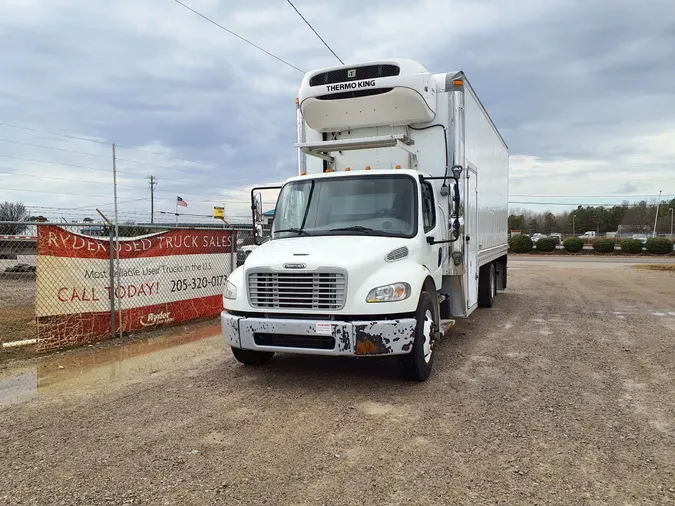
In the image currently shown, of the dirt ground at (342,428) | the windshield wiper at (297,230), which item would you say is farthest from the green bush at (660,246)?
the windshield wiper at (297,230)

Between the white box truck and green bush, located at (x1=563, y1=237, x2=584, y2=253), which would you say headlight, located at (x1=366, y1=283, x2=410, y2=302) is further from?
green bush, located at (x1=563, y1=237, x2=584, y2=253)

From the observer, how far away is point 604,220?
346ft

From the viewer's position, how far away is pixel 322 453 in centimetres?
381

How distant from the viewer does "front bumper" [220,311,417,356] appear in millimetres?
4984

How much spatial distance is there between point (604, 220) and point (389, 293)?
375ft

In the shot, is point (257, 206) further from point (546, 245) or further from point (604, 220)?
point (604, 220)

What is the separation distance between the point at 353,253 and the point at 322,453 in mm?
2112

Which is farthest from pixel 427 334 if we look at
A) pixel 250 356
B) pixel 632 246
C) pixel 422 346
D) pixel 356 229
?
pixel 632 246

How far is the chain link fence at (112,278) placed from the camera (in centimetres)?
715

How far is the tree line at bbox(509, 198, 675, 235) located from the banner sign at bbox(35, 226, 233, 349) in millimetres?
90981

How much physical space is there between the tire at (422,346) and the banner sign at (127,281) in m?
5.00

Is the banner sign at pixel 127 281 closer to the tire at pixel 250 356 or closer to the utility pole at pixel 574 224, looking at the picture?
the tire at pixel 250 356

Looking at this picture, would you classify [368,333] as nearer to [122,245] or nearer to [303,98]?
[303,98]

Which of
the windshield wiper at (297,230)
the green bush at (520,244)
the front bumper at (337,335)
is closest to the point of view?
the front bumper at (337,335)
